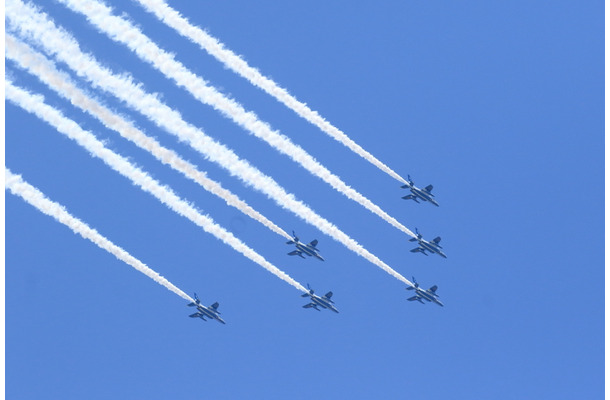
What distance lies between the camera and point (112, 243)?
147 feet

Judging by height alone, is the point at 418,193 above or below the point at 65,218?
above

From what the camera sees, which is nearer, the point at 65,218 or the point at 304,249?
the point at 65,218

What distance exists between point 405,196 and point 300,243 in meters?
5.52

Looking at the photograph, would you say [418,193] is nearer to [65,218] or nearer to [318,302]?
[318,302]

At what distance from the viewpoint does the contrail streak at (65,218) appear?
42625 millimetres

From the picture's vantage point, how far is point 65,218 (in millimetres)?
43875

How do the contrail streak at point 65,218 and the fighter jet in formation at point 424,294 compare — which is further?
the fighter jet in formation at point 424,294

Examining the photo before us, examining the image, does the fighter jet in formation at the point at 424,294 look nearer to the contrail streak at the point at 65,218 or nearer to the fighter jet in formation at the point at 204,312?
the fighter jet in formation at the point at 204,312

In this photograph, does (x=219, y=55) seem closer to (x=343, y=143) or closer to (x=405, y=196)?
(x=343, y=143)

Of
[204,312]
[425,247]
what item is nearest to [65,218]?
[204,312]

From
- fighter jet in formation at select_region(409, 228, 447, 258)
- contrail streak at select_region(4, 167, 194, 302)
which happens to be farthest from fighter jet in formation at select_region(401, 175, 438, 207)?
contrail streak at select_region(4, 167, 194, 302)

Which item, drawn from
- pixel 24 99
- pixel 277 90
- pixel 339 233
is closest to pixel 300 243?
pixel 339 233

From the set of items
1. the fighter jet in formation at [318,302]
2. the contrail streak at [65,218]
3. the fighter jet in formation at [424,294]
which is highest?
the fighter jet in formation at [424,294]

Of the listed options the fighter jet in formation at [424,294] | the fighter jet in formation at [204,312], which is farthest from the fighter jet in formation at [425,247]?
the fighter jet in formation at [204,312]
